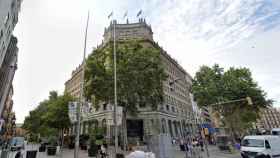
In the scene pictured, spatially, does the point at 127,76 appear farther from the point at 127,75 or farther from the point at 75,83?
the point at 75,83

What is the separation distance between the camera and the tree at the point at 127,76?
24.3m

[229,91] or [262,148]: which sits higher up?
[229,91]

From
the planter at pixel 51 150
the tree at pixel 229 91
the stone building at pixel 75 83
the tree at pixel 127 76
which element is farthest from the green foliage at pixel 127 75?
the stone building at pixel 75 83

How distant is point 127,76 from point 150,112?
1429cm

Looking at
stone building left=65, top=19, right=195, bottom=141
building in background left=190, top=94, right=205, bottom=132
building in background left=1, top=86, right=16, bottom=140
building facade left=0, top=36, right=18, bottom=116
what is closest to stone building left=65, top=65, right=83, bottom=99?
stone building left=65, top=19, right=195, bottom=141

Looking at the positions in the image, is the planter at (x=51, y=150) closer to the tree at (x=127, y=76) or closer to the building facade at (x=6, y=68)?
the tree at (x=127, y=76)

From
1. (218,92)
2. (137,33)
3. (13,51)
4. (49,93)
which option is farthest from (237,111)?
(13,51)

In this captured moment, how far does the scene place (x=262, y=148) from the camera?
15.2 meters

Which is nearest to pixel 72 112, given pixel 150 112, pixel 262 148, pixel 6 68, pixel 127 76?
pixel 127 76

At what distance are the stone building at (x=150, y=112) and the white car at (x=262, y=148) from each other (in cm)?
1202

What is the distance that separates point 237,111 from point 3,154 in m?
36.2

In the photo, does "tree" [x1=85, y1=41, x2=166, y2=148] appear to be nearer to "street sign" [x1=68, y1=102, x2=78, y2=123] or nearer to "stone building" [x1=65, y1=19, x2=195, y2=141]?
"stone building" [x1=65, y1=19, x2=195, y2=141]

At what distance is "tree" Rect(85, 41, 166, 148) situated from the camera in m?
24.3

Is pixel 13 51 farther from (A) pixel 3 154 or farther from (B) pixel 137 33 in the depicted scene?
(A) pixel 3 154
